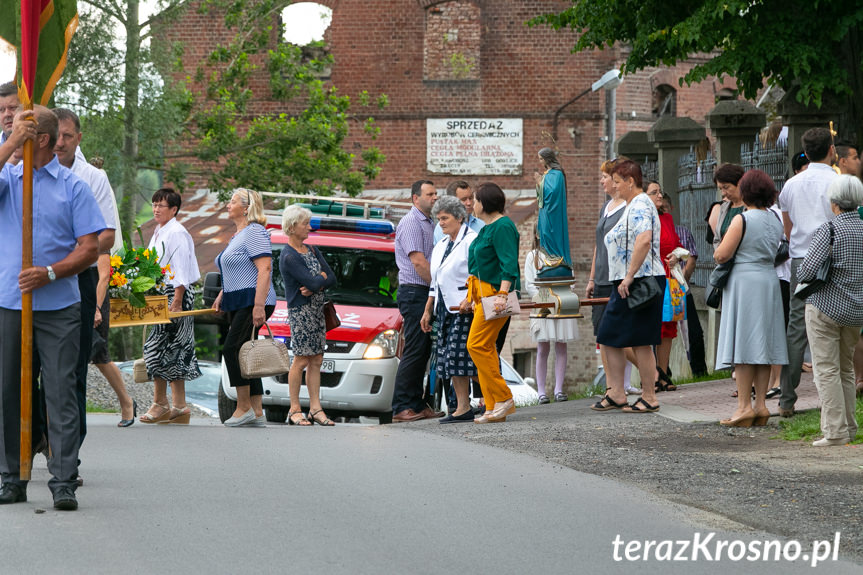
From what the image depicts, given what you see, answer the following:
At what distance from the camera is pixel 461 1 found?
107 ft

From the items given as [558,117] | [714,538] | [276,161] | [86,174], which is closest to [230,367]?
[86,174]

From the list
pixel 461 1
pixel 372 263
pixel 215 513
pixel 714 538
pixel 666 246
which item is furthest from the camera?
pixel 461 1

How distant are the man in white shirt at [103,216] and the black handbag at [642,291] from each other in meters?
4.37

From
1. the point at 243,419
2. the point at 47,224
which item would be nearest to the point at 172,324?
the point at 243,419

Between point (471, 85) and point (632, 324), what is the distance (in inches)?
877

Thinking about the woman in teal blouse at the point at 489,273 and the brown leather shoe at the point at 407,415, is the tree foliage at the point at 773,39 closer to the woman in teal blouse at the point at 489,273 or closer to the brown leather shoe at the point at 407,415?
the woman in teal blouse at the point at 489,273

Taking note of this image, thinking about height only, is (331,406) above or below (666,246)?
below

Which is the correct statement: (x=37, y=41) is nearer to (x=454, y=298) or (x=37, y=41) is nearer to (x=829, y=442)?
(x=454, y=298)

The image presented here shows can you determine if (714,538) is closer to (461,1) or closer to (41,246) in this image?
(41,246)

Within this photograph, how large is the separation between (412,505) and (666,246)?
22.4ft

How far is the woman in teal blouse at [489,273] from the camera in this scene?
10940 mm

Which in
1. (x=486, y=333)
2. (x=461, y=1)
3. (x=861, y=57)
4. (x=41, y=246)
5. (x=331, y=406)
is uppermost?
(x=461, y=1)

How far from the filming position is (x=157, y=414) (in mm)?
11750

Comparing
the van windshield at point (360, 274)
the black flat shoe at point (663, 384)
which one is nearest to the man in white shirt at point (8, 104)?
the van windshield at point (360, 274)
